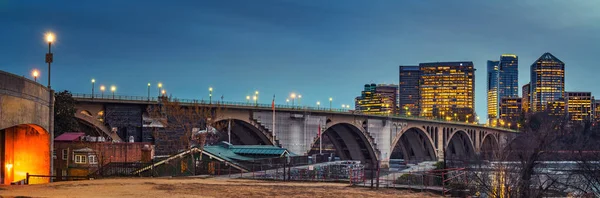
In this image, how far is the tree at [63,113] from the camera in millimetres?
66125

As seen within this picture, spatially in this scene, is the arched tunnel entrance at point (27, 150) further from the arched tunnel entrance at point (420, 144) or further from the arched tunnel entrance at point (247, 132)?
the arched tunnel entrance at point (420, 144)

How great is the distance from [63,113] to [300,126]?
132ft

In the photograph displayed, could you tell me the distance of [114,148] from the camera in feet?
198

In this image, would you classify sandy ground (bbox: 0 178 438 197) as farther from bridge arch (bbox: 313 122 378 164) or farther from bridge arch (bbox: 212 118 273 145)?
bridge arch (bbox: 313 122 378 164)

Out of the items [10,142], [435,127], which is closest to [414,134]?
[435,127]

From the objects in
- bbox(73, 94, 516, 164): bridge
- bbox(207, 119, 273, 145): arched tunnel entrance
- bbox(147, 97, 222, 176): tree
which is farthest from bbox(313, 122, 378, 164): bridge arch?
bbox(147, 97, 222, 176): tree

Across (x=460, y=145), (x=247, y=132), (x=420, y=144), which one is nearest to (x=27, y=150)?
(x=247, y=132)

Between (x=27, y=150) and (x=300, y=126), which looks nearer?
(x=27, y=150)

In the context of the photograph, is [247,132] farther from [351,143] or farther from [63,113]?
[63,113]

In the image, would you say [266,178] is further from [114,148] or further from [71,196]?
[114,148]

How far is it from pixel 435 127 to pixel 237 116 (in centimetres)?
7258

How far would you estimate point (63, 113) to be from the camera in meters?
66.6

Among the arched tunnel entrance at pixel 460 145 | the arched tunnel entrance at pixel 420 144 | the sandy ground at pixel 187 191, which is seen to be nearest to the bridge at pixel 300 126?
the arched tunnel entrance at pixel 420 144

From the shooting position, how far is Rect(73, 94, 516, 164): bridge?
75.1 metres
